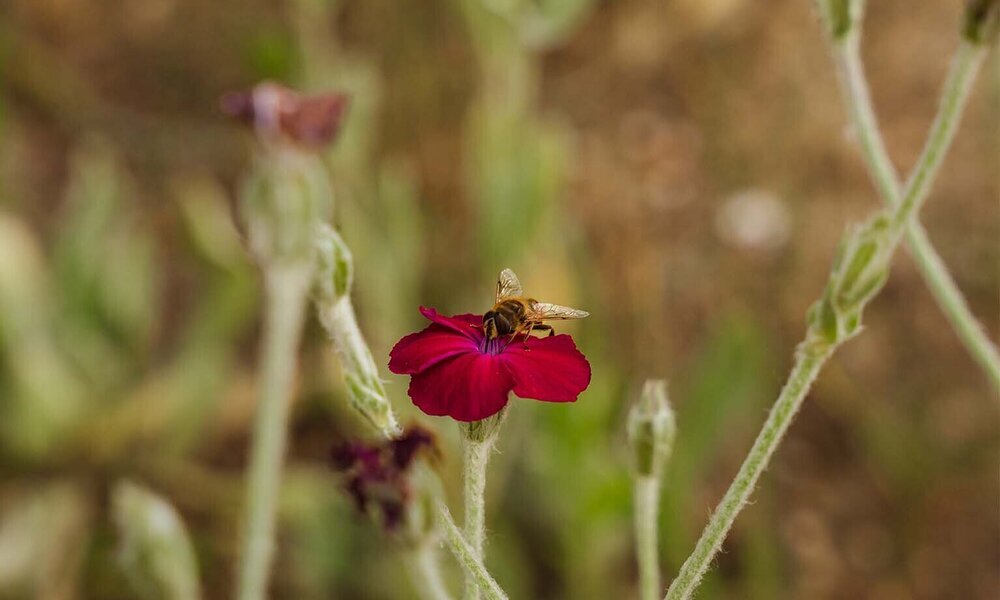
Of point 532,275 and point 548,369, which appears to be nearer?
point 548,369

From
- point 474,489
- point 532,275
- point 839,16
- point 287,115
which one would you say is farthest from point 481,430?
point 532,275

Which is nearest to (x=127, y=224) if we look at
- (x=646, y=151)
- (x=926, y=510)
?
(x=646, y=151)

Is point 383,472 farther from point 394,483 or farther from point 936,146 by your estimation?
point 936,146

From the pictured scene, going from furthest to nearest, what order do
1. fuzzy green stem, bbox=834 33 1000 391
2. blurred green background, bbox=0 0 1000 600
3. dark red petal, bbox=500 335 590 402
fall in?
blurred green background, bbox=0 0 1000 600 < fuzzy green stem, bbox=834 33 1000 391 < dark red petal, bbox=500 335 590 402

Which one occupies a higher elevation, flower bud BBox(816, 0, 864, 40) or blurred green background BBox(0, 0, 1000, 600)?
blurred green background BBox(0, 0, 1000, 600)

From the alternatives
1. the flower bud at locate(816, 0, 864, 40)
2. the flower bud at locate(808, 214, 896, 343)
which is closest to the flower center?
the flower bud at locate(808, 214, 896, 343)

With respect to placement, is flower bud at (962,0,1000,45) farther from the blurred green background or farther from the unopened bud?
the blurred green background

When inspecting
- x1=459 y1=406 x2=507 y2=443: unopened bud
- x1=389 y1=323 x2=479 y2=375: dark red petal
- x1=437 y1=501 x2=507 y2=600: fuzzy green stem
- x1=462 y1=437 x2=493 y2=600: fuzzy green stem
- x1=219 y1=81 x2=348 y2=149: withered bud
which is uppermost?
x1=219 y1=81 x2=348 y2=149: withered bud
